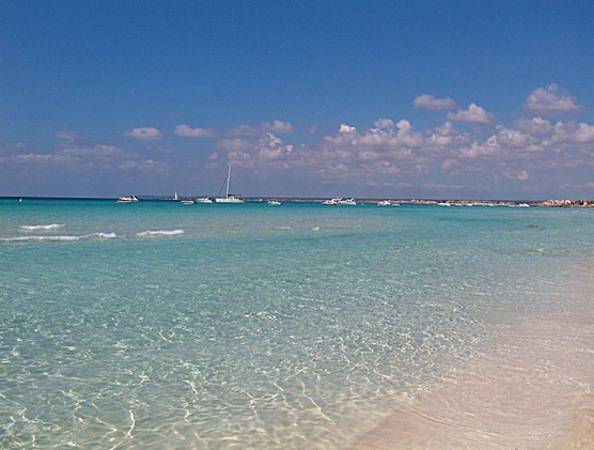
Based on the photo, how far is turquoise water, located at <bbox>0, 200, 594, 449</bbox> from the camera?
19.8 ft

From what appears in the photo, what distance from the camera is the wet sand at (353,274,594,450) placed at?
5.66 m

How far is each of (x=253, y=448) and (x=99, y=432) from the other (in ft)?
5.77

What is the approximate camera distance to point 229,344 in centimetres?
927

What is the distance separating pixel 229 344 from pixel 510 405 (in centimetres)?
472

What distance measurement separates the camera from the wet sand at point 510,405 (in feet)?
18.6

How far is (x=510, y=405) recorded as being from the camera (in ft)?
21.9

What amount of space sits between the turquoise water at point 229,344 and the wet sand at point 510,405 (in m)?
0.33

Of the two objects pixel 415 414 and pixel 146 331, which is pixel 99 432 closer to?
pixel 415 414

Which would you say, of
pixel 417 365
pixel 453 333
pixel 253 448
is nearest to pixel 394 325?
pixel 453 333

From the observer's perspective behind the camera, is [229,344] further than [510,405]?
Yes

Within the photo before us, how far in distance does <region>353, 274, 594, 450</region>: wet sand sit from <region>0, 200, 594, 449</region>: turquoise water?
0.33 m

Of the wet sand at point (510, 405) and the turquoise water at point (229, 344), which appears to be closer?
the wet sand at point (510, 405)

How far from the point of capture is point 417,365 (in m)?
8.27

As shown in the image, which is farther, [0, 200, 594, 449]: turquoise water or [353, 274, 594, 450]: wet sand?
[0, 200, 594, 449]: turquoise water
